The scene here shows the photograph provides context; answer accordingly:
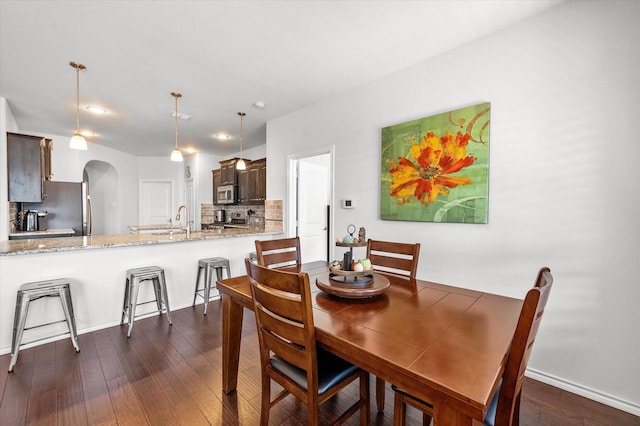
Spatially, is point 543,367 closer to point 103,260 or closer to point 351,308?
point 351,308

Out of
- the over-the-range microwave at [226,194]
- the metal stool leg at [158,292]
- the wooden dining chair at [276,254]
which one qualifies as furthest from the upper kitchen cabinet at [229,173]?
the wooden dining chair at [276,254]

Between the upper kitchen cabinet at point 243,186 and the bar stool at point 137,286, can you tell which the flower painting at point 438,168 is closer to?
the bar stool at point 137,286

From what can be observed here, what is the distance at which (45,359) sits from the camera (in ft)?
7.43

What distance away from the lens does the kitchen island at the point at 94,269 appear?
239cm

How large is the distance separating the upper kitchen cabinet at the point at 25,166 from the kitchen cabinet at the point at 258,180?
3.00 meters

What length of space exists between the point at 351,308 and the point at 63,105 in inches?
187

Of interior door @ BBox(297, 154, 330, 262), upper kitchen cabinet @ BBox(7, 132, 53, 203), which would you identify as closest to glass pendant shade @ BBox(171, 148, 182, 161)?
interior door @ BBox(297, 154, 330, 262)

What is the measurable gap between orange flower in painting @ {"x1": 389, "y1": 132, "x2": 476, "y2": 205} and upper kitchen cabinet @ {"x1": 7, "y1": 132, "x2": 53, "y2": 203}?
469cm

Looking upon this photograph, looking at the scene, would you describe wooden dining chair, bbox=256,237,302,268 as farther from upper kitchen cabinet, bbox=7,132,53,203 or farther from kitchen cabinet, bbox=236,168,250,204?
upper kitchen cabinet, bbox=7,132,53,203

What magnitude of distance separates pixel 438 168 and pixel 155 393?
112 inches

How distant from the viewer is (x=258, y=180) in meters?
5.25

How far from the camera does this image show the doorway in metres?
4.19

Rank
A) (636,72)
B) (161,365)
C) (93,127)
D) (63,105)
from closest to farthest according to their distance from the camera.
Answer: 1. (636,72)
2. (161,365)
3. (63,105)
4. (93,127)

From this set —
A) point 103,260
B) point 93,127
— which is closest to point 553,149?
point 103,260
